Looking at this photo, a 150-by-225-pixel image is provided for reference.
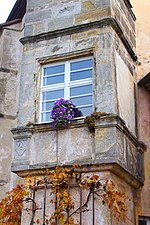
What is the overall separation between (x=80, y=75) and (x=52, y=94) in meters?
0.65

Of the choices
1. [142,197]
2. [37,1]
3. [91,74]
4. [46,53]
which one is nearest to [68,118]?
[91,74]

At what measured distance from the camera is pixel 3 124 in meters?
8.98

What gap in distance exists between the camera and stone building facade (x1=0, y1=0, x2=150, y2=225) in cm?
681

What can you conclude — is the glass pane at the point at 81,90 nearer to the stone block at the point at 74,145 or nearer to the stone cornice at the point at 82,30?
the stone block at the point at 74,145

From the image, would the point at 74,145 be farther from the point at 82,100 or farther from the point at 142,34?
the point at 142,34

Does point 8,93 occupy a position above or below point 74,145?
above

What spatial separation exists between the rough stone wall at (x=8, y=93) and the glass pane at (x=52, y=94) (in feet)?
5.23

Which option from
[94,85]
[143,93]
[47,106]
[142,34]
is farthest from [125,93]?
[142,34]

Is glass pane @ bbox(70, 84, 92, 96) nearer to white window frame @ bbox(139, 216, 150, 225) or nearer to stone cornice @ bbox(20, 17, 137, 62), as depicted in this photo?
stone cornice @ bbox(20, 17, 137, 62)

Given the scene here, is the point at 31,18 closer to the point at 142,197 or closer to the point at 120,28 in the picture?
the point at 120,28

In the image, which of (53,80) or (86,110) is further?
(53,80)

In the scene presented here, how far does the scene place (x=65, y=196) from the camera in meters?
6.39

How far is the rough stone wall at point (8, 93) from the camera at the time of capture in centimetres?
854

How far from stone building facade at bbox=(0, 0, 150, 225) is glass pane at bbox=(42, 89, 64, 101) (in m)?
0.02
